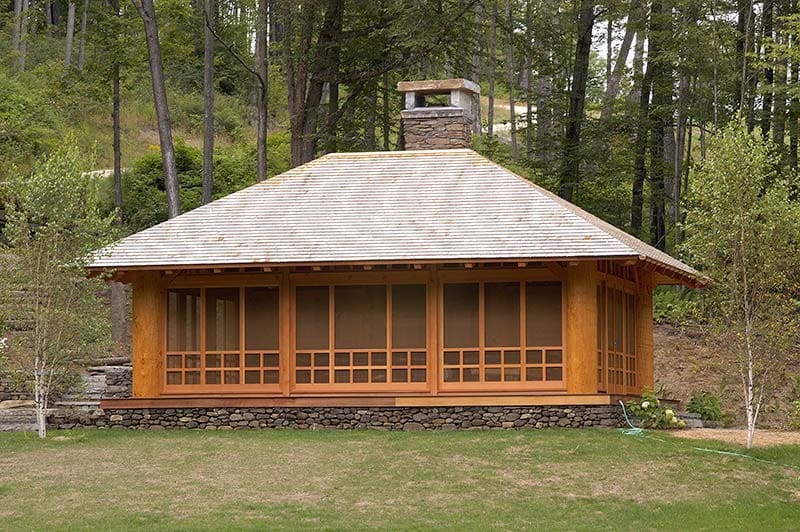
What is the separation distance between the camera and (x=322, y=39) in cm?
2944

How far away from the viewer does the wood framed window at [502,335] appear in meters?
18.9

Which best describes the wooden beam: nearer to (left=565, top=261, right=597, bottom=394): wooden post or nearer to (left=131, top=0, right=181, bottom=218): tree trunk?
(left=565, top=261, right=597, bottom=394): wooden post

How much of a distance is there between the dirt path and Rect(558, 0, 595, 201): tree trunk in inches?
506

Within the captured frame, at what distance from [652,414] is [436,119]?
271 inches

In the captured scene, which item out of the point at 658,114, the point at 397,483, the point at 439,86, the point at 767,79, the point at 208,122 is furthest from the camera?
the point at 658,114

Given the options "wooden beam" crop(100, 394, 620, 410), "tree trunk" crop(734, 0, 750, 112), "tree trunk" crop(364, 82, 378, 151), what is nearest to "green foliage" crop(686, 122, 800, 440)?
"wooden beam" crop(100, 394, 620, 410)

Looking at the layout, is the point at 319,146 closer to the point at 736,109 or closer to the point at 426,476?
the point at 736,109

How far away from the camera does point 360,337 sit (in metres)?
19.4

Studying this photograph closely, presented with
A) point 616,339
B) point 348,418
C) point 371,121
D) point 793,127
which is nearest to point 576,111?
point 371,121

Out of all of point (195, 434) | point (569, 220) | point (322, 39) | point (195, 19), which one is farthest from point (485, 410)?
point (195, 19)

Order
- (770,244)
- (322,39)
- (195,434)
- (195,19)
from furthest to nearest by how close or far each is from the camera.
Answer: (195,19) < (322,39) < (195,434) < (770,244)

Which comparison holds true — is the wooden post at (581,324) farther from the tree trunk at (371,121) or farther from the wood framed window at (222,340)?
the tree trunk at (371,121)

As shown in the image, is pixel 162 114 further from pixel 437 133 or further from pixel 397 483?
pixel 397 483

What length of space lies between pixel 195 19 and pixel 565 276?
1013 inches
